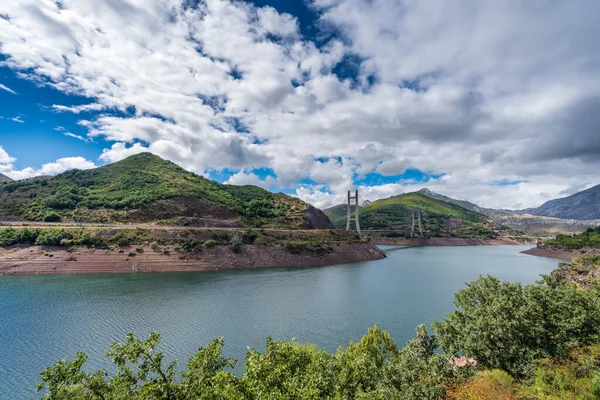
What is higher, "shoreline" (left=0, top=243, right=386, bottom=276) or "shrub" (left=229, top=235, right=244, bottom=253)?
"shrub" (left=229, top=235, right=244, bottom=253)

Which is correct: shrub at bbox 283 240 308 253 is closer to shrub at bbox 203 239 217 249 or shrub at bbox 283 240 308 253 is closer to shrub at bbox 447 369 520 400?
shrub at bbox 203 239 217 249

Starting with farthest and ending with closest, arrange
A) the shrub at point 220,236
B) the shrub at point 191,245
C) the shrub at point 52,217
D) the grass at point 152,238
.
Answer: the shrub at point 52,217 → the shrub at point 220,236 → the shrub at point 191,245 → the grass at point 152,238

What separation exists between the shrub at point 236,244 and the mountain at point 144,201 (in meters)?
20.9

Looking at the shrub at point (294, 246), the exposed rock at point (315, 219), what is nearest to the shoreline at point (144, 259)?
the shrub at point (294, 246)

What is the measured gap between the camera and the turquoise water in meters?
22.5

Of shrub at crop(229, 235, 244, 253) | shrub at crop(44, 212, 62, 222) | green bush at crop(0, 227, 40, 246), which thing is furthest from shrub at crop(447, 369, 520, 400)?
shrub at crop(44, 212, 62, 222)

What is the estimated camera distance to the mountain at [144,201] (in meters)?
74.3

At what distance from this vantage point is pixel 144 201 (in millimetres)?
82312

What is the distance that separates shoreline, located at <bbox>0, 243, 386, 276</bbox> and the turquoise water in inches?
130

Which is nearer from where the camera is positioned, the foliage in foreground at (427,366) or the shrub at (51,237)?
the foliage in foreground at (427,366)

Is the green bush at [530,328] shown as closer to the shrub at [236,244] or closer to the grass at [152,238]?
the shrub at [236,244]

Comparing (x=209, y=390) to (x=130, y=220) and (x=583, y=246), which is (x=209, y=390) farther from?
(x=583, y=246)

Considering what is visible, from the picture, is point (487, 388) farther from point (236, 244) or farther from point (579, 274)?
point (236, 244)

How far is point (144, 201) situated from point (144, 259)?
34.1 metres
